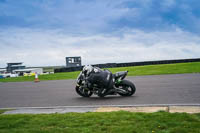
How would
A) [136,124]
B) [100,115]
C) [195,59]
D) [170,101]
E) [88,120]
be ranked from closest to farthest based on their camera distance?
[136,124] → [88,120] → [100,115] → [170,101] → [195,59]

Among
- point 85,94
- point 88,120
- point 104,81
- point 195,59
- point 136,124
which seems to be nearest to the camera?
point 136,124

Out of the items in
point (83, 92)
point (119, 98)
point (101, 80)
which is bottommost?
point (119, 98)

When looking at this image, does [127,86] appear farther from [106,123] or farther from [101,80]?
[106,123]

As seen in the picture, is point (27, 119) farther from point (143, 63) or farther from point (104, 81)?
point (143, 63)

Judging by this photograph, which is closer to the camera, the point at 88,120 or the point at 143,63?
the point at 88,120

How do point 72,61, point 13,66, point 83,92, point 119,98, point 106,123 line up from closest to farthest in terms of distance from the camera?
point 106,123 → point 119,98 → point 83,92 → point 72,61 → point 13,66

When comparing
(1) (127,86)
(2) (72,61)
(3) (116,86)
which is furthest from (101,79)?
(2) (72,61)

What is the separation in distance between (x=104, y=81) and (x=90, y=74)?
2.09 feet

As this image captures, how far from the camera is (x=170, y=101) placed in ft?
25.0

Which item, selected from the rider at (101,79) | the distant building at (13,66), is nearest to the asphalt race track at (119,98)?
the rider at (101,79)

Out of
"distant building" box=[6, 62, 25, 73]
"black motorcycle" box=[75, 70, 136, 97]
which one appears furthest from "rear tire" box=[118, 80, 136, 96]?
"distant building" box=[6, 62, 25, 73]

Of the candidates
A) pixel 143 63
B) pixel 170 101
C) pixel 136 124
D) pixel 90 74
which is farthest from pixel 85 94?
pixel 143 63

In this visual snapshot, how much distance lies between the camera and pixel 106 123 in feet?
16.2

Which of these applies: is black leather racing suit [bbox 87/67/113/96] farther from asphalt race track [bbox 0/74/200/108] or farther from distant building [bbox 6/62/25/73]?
distant building [bbox 6/62/25/73]
